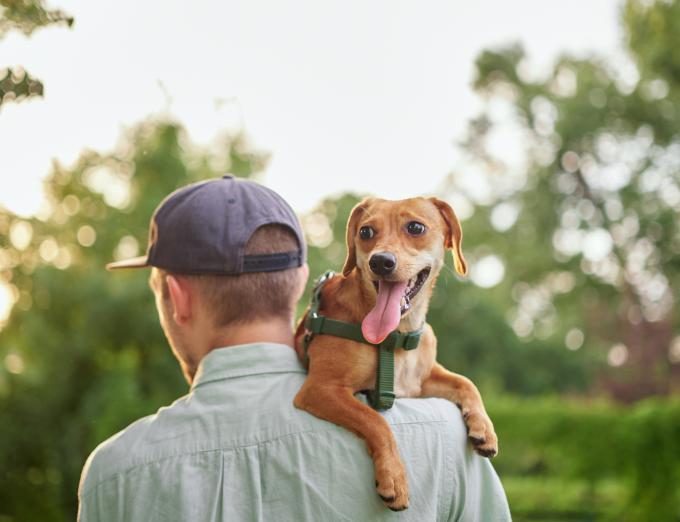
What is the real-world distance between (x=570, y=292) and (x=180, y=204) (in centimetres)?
3137

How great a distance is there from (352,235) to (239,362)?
80 centimetres

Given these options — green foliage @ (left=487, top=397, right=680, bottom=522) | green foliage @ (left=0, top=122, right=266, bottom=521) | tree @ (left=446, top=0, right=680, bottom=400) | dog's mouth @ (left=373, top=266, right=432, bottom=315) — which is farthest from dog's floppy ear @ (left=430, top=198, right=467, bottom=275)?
tree @ (left=446, top=0, right=680, bottom=400)

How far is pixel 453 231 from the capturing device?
3.30 m

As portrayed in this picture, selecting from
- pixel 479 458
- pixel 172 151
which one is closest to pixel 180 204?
pixel 479 458

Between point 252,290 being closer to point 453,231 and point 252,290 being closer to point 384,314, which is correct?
point 384,314

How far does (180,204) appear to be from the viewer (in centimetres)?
277

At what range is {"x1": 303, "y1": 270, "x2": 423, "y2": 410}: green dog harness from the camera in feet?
9.06

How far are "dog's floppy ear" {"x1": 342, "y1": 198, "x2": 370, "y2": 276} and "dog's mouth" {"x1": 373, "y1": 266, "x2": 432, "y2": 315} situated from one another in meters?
0.26

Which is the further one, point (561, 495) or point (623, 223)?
point (623, 223)

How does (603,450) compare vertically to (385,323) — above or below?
below

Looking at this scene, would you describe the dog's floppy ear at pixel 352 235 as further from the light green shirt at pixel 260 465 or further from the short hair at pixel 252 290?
the light green shirt at pixel 260 465

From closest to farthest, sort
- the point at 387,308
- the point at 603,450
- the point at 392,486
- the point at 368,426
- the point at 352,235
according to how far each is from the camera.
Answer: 1. the point at 392,486
2. the point at 368,426
3. the point at 387,308
4. the point at 352,235
5. the point at 603,450

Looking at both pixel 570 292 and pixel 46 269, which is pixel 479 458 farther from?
pixel 570 292

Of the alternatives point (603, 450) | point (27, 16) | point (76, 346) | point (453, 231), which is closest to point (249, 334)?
point (453, 231)
